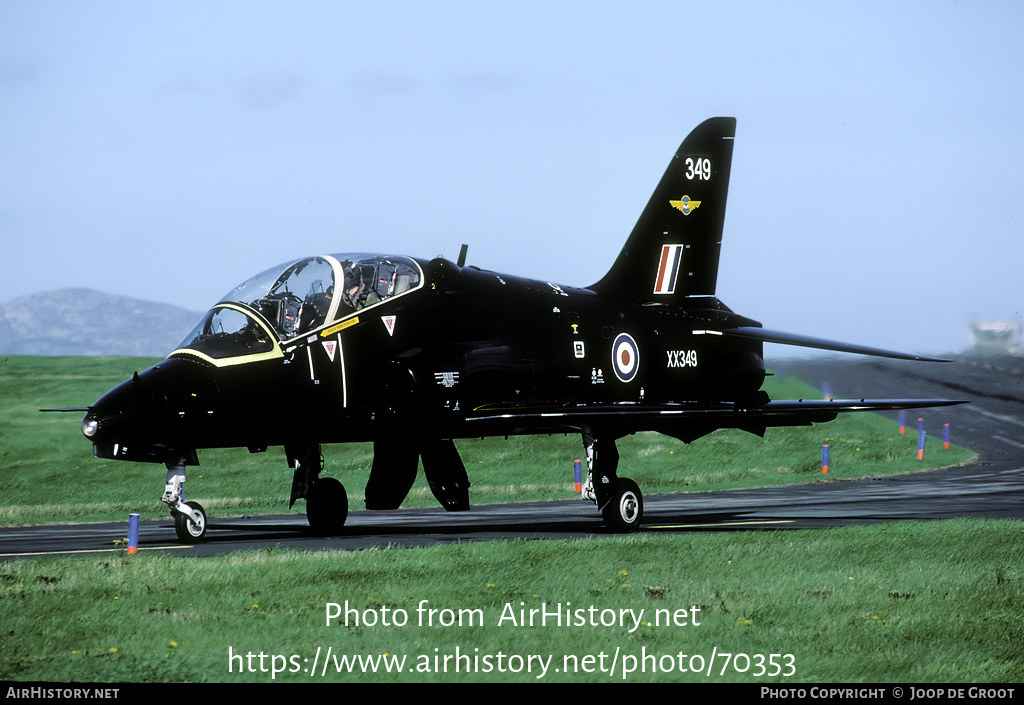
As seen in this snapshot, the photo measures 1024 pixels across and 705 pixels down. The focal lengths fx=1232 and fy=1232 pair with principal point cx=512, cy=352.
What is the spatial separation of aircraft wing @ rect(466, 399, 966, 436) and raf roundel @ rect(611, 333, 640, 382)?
3.91ft

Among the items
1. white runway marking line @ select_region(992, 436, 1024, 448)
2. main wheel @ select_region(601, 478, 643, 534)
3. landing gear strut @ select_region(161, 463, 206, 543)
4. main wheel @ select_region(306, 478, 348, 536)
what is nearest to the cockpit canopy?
landing gear strut @ select_region(161, 463, 206, 543)

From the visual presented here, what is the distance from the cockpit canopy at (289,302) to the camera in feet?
59.8

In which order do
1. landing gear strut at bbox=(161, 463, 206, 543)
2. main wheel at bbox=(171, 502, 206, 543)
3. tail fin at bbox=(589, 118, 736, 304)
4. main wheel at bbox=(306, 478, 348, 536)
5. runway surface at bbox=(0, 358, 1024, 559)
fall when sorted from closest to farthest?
1. landing gear strut at bbox=(161, 463, 206, 543)
2. main wheel at bbox=(171, 502, 206, 543)
3. runway surface at bbox=(0, 358, 1024, 559)
4. main wheel at bbox=(306, 478, 348, 536)
5. tail fin at bbox=(589, 118, 736, 304)

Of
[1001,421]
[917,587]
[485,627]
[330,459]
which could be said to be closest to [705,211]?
[917,587]

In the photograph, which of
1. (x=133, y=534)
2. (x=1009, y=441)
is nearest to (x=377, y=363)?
(x=133, y=534)

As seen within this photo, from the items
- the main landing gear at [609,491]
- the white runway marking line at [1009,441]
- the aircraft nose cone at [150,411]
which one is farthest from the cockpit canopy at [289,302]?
the white runway marking line at [1009,441]

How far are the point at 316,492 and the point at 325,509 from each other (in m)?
0.33

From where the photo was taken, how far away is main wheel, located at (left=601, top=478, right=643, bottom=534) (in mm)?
21453

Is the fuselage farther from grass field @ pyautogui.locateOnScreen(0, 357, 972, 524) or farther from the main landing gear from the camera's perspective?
grass field @ pyautogui.locateOnScreen(0, 357, 972, 524)

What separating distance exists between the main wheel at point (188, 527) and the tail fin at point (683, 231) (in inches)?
365

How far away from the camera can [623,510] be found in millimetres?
21531

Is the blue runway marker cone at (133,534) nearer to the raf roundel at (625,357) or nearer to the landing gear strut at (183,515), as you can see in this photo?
the landing gear strut at (183,515)

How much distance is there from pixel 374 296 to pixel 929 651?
35.4 ft

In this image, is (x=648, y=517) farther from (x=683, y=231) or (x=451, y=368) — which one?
(x=451, y=368)
